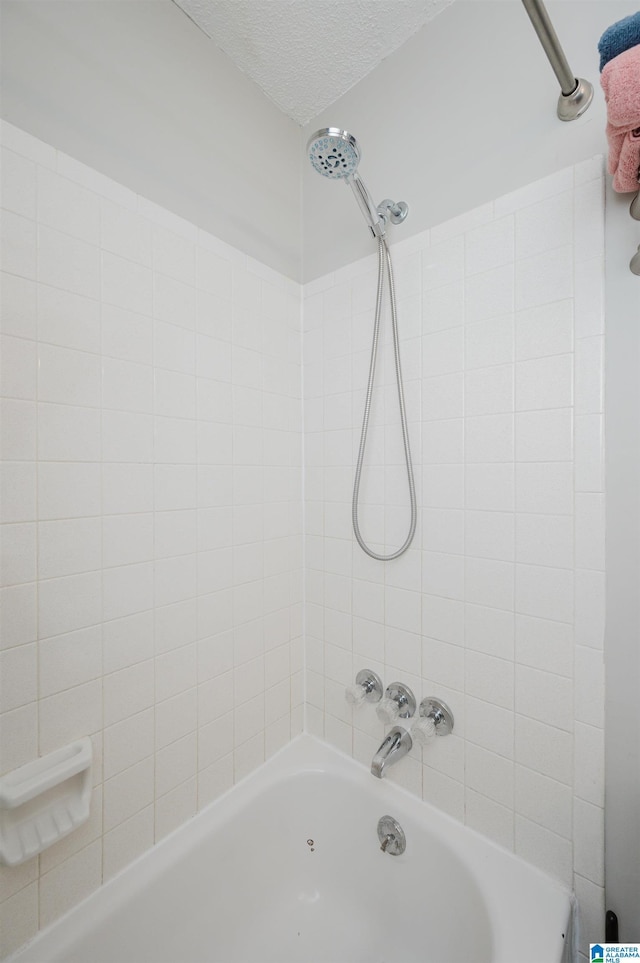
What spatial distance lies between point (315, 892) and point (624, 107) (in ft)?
7.01

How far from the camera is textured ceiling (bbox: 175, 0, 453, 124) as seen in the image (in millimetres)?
1140

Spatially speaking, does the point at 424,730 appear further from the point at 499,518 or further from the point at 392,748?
the point at 499,518

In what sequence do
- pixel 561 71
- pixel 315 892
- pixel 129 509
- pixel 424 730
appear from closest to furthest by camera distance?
1. pixel 561 71
2. pixel 129 509
3. pixel 424 730
4. pixel 315 892

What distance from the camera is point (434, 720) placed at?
117cm

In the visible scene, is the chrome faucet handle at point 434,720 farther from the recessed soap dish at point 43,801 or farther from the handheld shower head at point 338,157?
the handheld shower head at point 338,157

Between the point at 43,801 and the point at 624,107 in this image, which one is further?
the point at 43,801

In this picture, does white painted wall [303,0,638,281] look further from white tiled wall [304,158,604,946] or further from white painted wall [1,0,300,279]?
white painted wall [1,0,300,279]

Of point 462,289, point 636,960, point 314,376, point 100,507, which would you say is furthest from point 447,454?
point 636,960

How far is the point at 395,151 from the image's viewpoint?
1281 millimetres

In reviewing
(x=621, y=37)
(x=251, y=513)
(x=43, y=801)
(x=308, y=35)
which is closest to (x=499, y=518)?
(x=251, y=513)

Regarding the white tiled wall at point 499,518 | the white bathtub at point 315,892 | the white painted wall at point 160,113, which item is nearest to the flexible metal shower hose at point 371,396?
the white tiled wall at point 499,518

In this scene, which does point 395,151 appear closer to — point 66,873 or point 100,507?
point 100,507

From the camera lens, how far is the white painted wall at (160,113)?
0.89 m

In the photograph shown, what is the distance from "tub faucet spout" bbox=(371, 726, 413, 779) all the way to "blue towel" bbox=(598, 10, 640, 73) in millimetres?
1607
